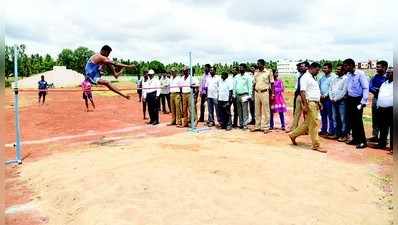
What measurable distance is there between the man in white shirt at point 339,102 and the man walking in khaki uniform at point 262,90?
1620mm

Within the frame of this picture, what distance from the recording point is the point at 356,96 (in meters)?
10.0

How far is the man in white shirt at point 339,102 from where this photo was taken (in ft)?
34.3

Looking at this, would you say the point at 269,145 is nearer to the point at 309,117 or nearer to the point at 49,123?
the point at 309,117

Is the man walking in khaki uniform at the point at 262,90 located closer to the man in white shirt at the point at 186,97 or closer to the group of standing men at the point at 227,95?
the group of standing men at the point at 227,95

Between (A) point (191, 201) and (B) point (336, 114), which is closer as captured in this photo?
(A) point (191, 201)

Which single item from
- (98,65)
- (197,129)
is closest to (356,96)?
(197,129)

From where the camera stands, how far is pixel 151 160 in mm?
7734

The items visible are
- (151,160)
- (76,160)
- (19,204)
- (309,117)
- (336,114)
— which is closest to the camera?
(19,204)

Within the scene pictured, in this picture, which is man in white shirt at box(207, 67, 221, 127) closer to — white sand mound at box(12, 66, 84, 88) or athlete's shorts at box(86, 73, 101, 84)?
athlete's shorts at box(86, 73, 101, 84)

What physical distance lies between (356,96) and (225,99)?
12.7 ft

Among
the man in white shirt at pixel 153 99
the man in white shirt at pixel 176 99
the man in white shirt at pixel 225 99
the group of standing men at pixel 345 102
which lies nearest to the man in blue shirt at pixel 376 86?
the group of standing men at pixel 345 102

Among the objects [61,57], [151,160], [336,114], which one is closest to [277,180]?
[151,160]

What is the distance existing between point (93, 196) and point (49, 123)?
11.2 metres

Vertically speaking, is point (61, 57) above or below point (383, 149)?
above
